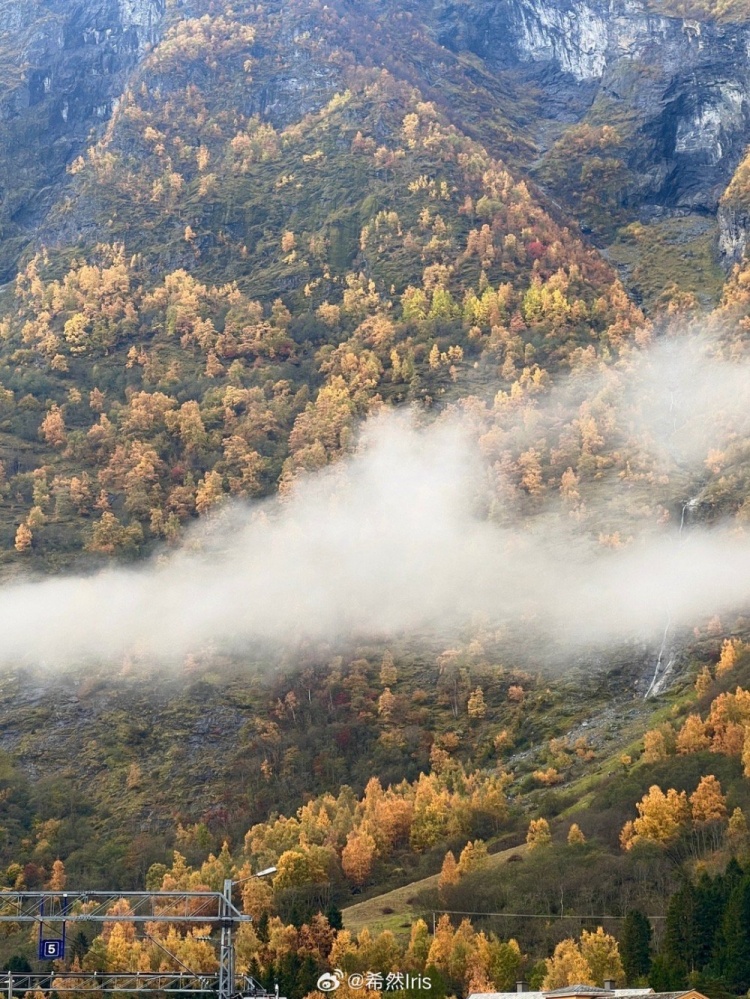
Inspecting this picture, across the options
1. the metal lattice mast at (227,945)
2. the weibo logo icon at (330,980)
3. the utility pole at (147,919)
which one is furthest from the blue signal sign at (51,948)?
the weibo logo icon at (330,980)

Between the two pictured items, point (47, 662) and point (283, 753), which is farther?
point (47, 662)

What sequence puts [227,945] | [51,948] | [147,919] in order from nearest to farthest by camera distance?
[147,919] < [51,948] < [227,945]

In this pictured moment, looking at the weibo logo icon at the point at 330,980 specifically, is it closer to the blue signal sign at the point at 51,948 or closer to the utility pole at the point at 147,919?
the utility pole at the point at 147,919

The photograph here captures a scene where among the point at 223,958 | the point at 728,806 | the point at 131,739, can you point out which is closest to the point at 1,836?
the point at 131,739

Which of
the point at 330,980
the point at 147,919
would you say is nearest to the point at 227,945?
the point at 147,919

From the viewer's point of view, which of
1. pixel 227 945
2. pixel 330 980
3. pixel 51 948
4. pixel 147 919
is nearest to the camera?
pixel 147 919

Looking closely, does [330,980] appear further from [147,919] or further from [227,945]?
[147,919]

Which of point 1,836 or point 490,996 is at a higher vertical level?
point 1,836

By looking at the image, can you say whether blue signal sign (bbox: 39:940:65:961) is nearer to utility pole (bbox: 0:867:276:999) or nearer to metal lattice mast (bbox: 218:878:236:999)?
utility pole (bbox: 0:867:276:999)

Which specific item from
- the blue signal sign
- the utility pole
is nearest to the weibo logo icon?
the utility pole

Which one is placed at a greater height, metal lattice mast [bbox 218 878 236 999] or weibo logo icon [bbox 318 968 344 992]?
weibo logo icon [bbox 318 968 344 992]

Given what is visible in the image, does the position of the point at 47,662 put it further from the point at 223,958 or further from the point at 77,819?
the point at 223,958
